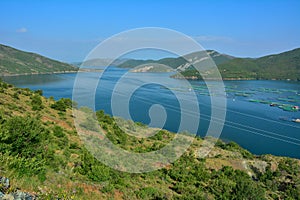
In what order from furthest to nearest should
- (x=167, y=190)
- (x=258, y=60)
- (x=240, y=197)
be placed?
(x=258, y=60), (x=240, y=197), (x=167, y=190)

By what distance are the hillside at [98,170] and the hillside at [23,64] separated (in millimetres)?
84085

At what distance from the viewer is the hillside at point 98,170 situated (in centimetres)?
532

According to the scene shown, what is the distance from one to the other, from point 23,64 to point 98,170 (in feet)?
360

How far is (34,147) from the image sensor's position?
7281 mm

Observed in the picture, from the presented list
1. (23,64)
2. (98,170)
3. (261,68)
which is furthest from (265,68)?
(98,170)

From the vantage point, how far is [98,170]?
Answer: 780 cm

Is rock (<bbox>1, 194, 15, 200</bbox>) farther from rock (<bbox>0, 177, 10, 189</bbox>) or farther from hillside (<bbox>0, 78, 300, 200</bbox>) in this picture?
rock (<bbox>0, 177, 10, 189</bbox>)

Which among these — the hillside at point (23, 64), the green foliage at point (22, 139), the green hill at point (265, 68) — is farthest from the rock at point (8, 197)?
the hillside at point (23, 64)

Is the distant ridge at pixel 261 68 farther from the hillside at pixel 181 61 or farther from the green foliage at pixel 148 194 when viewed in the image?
the green foliage at pixel 148 194

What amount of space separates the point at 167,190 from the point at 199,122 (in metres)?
28.5

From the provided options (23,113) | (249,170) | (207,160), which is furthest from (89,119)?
(249,170)

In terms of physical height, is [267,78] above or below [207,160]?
above

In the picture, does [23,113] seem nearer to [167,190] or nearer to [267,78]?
[167,190]

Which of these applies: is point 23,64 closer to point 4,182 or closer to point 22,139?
point 22,139
